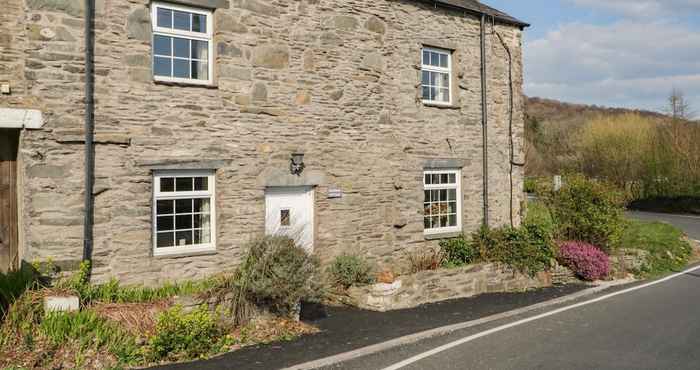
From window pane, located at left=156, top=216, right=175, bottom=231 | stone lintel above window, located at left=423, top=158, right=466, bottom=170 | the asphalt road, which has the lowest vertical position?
the asphalt road

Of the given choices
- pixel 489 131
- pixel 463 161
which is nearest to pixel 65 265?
pixel 463 161

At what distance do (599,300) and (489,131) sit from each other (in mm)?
5717

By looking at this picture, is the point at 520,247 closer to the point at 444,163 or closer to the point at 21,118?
the point at 444,163

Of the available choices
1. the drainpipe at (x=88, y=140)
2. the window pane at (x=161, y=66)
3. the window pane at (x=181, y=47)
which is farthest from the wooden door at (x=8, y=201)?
the window pane at (x=181, y=47)

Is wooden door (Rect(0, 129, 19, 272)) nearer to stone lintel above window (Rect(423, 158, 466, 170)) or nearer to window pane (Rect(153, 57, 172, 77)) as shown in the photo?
window pane (Rect(153, 57, 172, 77))

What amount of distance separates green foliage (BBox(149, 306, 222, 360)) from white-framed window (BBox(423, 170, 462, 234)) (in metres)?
7.63

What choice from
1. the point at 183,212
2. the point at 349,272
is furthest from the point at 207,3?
the point at 349,272

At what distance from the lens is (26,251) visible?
8.87 m

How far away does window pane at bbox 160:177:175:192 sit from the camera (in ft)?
33.1

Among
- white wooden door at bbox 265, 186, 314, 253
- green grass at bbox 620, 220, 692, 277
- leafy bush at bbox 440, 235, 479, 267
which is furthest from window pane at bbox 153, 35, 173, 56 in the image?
green grass at bbox 620, 220, 692, 277

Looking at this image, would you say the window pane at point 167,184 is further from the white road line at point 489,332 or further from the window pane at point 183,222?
the white road line at point 489,332

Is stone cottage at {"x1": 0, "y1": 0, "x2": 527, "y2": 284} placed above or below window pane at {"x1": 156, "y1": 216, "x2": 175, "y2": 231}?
above

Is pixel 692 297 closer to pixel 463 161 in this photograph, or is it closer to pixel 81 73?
pixel 463 161

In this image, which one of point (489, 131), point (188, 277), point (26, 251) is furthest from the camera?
point (489, 131)
